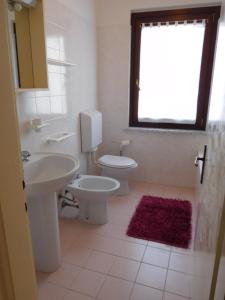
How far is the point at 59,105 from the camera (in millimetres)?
2273

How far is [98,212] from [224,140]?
68.2 inches

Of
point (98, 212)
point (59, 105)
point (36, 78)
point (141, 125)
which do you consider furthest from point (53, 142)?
point (141, 125)

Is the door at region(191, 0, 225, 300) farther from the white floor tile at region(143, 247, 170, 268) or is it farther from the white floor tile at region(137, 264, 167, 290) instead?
the white floor tile at region(143, 247, 170, 268)

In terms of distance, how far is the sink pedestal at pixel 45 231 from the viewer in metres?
1.62

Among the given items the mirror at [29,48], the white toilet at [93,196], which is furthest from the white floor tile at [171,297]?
the mirror at [29,48]

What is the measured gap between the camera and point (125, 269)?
68.8 inches

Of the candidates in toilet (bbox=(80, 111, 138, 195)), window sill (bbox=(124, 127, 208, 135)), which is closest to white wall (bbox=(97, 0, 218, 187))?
window sill (bbox=(124, 127, 208, 135))

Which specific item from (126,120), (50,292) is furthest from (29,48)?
(50,292)

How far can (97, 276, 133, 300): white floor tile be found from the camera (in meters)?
1.52

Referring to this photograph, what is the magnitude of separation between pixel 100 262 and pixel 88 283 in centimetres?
22

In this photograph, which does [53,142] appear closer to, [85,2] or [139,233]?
[139,233]

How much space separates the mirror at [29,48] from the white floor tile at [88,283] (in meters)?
1.44

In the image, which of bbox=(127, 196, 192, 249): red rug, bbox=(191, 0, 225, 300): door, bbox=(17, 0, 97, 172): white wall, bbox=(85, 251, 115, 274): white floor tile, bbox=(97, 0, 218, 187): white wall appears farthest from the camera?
bbox=(97, 0, 218, 187): white wall

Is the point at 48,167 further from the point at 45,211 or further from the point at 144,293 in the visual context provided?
the point at 144,293
